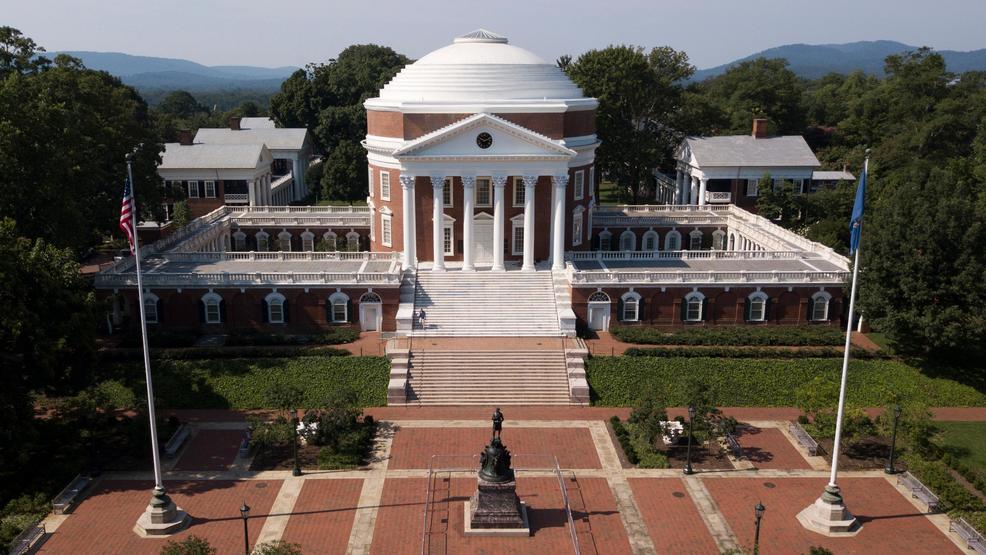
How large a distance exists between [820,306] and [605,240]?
23661 millimetres

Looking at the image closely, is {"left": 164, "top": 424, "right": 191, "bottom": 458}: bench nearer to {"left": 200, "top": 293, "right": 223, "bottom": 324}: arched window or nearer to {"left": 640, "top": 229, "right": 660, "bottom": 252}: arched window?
{"left": 200, "top": 293, "right": 223, "bottom": 324}: arched window

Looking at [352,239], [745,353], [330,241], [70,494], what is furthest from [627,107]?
[70,494]

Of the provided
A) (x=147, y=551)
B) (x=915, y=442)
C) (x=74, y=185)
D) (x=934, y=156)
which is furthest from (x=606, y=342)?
(x=934, y=156)

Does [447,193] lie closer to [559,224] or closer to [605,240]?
[559,224]

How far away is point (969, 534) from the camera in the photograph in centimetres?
2811

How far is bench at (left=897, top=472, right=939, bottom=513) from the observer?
30344 millimetres

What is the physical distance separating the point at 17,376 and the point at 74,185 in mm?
18623

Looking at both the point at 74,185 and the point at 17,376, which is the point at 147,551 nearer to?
A: the point at 17,376

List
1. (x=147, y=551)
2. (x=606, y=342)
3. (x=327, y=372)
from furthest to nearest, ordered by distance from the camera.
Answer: (x=606, y=342)
(x=327, y=372)
(x=147, y=551)

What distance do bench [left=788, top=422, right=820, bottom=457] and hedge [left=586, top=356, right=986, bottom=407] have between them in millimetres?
3039

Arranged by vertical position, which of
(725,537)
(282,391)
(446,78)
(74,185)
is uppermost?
(446,78)

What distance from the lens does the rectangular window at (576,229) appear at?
190ft

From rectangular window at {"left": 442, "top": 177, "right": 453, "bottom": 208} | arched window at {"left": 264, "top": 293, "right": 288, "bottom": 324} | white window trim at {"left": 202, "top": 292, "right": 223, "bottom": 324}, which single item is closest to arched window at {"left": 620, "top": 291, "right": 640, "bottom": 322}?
rectangular window at {"left": 442, "top": 177, "right": 453, "bottom": 208}

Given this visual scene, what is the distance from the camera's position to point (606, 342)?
46500 mm
